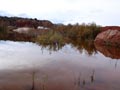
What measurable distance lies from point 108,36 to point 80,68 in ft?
60.0

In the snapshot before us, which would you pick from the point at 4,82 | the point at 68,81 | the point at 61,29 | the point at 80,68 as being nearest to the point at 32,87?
the point at 4,82

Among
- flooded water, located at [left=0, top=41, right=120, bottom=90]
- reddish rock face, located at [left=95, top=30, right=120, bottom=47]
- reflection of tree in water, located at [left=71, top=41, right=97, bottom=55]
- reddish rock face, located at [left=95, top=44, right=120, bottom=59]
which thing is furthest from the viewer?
reddish rock face, located at [left=95, top=30, right=120, bottom=47]

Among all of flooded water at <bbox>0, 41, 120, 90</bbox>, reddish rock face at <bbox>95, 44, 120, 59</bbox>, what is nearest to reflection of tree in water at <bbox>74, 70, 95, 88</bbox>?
flooded water at <bbox>0, 41, 120, 90</bbox>

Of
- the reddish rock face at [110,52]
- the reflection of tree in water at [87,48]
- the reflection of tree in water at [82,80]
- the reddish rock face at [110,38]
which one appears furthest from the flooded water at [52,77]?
the reddish rock face at [110,38]

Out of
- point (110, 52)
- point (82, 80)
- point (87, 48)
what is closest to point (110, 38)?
point (87, 48)

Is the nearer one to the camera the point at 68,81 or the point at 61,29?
the point at 68,81

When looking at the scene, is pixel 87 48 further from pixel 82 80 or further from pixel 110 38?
pixel 82 80

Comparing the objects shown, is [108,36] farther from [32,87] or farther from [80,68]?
[32,87]

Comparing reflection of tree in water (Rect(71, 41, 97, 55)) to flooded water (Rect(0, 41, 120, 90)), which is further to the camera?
reflection of tree in water (Rect(71, 41, 97, 55))

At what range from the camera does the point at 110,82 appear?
983 cm

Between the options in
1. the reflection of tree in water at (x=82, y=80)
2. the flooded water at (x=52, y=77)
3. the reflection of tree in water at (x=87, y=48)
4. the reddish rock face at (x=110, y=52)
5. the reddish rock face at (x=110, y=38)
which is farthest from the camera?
the reddish rock face at (x=110, y=38)

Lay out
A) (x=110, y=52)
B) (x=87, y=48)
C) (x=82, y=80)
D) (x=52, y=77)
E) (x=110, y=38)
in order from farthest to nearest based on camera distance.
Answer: (x=110, y=38)
(x=87, y=48)
(x=110, y=52)
(x=52, y=77)
(x=82, y=80)

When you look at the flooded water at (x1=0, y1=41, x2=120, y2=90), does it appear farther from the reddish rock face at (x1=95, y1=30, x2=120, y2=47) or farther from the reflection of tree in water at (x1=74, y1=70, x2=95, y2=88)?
the reddish rock face at (x1=95, y1=30, x2=120, y2=47)

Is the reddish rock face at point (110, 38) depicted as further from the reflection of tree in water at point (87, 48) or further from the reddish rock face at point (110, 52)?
the reddish rock face at point (110, 52)
